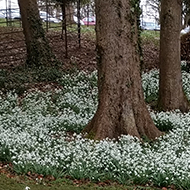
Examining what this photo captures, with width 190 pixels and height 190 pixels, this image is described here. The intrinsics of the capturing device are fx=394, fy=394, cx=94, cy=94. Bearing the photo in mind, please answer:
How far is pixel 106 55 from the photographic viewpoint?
734 cm

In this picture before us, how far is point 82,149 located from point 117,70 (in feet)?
5.27

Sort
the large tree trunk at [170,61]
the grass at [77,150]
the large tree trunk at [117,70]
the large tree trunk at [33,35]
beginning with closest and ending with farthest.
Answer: the grass at [77,150] → the large tree trunk at [117,70] → the large tree trunk at [170,61] → the large tree trunk at [33,35]

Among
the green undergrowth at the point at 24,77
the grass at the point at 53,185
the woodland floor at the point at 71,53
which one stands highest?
the woodland floor at the point at 71,53

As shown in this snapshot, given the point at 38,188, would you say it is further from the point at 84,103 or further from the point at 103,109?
the point at 84,103

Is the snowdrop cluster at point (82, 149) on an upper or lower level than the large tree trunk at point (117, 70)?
lower

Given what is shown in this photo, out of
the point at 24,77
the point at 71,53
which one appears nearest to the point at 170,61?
the point at 24,77

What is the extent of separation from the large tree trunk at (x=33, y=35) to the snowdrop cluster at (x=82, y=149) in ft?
12.6

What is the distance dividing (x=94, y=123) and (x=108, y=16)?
6.70 feet

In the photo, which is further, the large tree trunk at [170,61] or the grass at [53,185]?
the large tree trunk at [170,61]

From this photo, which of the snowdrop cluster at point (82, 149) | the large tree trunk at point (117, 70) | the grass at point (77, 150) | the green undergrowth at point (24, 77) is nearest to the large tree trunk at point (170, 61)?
the snowdrop cluster at point (82, 149)

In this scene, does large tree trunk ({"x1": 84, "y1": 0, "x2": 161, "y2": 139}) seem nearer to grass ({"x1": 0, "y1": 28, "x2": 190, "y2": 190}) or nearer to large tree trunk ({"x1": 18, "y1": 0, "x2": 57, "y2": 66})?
grass ({"x1": 0, "y1": 28, "x2": 190, "y2": 190})

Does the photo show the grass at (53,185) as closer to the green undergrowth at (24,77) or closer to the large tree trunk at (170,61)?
the large tree trunk at (170,61)

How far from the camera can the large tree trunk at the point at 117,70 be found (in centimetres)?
726

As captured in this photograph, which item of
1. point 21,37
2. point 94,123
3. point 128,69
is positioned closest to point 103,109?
point 94,123
